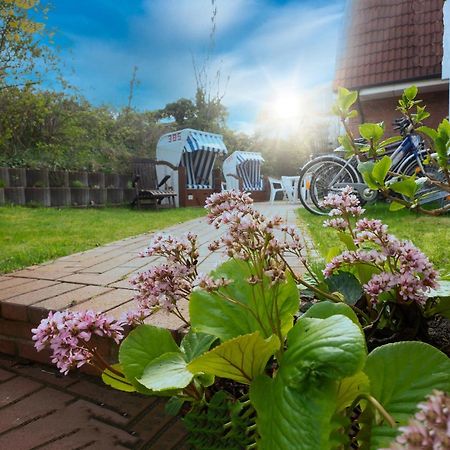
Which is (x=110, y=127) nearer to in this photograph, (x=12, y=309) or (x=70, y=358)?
(x=12, y=309)

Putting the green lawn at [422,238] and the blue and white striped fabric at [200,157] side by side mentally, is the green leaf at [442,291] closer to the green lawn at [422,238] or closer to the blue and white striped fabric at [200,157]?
the green lawn at [422,238]

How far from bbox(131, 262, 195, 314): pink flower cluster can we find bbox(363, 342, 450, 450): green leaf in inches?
15.7

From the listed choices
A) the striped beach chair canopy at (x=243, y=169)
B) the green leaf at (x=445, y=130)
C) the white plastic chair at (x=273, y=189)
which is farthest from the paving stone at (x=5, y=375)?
the striped beach chair canopy at (x=243, y=169)

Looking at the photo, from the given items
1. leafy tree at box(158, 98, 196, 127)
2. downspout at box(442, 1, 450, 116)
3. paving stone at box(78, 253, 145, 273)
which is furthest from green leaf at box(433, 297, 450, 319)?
leafy tree at box(158, 98, 196, 127)

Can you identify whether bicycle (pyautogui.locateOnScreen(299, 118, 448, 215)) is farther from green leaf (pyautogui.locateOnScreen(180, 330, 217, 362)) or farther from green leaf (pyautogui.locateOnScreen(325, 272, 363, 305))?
green leaf (pyautogui.locateOnScreen(180, 330, 217, 362))

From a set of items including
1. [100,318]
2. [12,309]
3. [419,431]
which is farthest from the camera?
[12,309]

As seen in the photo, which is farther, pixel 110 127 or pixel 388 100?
pixel 110 127

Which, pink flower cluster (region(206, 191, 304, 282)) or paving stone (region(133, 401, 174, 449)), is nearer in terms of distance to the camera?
pink flower cluster (region(206, 191, 304, 282))

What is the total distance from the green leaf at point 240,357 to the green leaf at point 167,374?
4cm

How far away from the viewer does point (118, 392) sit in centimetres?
118

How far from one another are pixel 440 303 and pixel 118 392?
97 cm

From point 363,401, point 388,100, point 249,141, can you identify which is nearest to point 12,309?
point 363,401

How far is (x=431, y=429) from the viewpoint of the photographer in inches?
11.5

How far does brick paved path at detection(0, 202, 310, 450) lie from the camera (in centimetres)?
96
